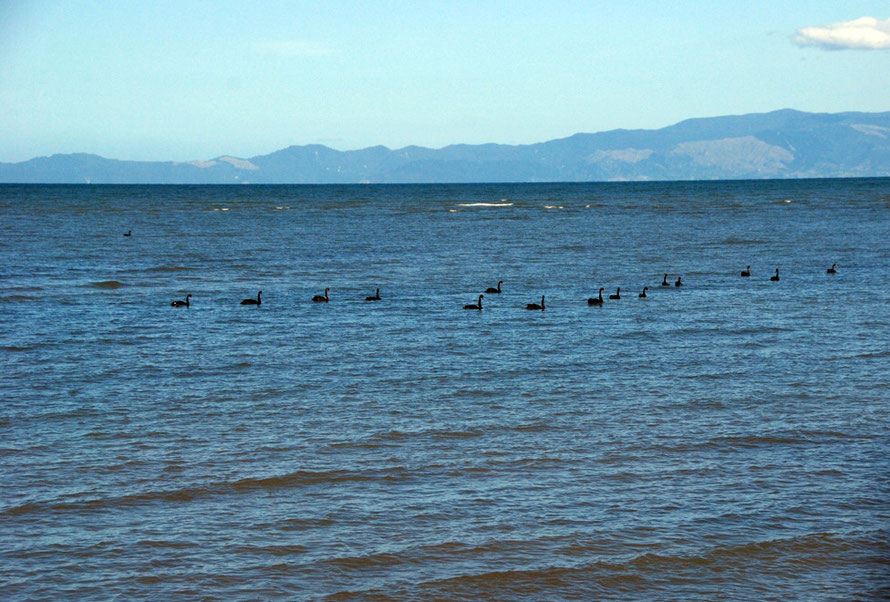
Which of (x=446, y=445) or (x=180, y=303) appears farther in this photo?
(x=180, y=303)

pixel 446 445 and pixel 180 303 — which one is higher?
pixel 180 303

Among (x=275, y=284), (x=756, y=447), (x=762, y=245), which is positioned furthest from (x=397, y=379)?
(x=762, y=245)

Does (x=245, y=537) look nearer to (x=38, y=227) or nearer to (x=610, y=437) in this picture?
(x=610, y=437)

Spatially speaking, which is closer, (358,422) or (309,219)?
(358,422)

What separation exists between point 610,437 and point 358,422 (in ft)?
15.3

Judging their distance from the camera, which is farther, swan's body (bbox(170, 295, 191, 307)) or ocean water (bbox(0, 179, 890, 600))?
swan's body (bbox(170, 295, 191, 307))

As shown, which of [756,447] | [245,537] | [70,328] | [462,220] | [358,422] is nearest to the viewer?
[245,537]

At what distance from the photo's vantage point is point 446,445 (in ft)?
55.1

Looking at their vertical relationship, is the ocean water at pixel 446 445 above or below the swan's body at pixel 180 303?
below

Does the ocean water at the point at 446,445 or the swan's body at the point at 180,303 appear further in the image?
the swan's body at the point at 180,303

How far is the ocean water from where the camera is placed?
40.1 feet

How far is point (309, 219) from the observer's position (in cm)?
9744

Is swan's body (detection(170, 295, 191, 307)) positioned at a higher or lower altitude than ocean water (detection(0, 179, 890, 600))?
higher

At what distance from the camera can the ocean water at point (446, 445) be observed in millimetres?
12227
